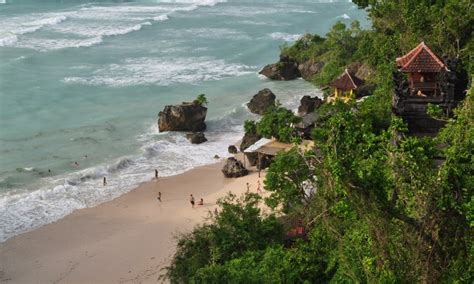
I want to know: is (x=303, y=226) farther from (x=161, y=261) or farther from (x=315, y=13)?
(x=315, y=13)

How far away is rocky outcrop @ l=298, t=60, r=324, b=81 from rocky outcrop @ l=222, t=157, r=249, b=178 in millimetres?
19161

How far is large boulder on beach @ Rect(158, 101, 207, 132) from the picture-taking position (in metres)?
35.1

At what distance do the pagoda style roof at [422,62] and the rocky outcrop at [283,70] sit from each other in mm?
26795

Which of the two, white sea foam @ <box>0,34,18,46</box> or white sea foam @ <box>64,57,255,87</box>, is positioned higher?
white sea foam @ <box>0,34,18,46</box>

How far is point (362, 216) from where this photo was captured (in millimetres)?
10180

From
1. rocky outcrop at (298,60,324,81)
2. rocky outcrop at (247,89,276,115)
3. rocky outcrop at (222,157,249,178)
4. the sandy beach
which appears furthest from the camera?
rocky outcrop at (298,60,324,81)

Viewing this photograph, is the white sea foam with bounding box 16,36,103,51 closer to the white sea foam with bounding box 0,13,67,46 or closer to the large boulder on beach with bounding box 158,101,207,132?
the white sea foam with bounding box 0,13,67,46

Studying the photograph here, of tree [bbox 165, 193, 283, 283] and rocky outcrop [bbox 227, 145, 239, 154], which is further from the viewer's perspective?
rocky outcrop [bbox 227, 145, 239, 154]

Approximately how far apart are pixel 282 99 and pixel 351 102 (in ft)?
54.3

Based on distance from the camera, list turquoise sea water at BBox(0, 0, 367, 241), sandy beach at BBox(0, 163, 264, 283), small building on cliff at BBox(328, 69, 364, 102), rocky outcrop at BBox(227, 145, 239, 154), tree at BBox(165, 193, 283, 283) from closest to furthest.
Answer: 1. tree at BBox(165, 193, 283, 283)
2. sandy beach at BBox(0, 163, 264, 283)
3. turquoise sea water at BBox(0, 0, 367, 241)
4. rocky outcrop at BBox(227, 145, 239, 154)
5. small building on cliff at BBox(328, 69, 364, 102)

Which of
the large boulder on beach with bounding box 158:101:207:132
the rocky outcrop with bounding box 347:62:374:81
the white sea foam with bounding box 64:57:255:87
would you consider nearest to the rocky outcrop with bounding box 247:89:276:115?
the large boulder on beach with bounding box 158:101:207:132

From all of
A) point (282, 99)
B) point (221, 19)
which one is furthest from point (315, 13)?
→ point (282, 99)

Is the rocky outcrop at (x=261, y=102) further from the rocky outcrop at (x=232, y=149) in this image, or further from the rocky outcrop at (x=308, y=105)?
the rocky outcrop at (x=232, y=149)

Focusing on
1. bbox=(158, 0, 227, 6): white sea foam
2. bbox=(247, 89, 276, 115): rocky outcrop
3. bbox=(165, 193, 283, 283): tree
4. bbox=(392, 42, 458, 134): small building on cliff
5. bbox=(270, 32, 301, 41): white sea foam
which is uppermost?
bbox=(392, 42, 458, 134): small building on cliff
